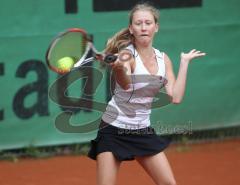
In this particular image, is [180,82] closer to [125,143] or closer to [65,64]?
[125,143]

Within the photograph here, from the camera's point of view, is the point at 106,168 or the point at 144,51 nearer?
the point at 106,168

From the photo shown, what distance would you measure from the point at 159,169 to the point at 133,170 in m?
1.92

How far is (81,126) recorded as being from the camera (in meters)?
6.45

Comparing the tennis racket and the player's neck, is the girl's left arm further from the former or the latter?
the tennis racket

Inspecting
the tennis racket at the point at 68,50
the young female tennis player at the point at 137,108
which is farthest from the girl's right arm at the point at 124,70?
the tennis racket at the point at 68,50

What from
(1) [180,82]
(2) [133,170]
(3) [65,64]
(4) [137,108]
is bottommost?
(2) [133,170]

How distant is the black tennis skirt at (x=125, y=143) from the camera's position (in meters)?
4.12

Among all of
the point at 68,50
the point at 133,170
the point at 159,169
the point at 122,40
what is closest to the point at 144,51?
the point at 122,40

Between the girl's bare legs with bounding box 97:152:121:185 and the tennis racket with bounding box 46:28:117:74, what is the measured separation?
0.55 metres

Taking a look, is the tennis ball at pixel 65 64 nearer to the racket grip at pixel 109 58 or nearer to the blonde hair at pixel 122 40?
the blonde hair at pixel 122 40

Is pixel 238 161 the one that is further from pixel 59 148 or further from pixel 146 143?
pixel 146 143

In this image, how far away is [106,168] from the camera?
13.3ft

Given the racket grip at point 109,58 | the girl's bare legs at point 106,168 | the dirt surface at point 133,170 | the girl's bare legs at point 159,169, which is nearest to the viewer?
the racket grip at point 109,58

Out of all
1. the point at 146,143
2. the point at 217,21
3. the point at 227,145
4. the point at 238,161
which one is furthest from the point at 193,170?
the point at 146,143
